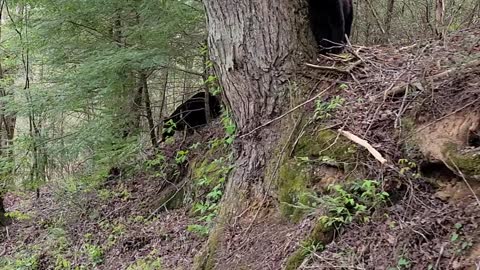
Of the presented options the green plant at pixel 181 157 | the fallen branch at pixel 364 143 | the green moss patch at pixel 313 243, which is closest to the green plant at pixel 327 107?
the fallen branch at pixel 364 143

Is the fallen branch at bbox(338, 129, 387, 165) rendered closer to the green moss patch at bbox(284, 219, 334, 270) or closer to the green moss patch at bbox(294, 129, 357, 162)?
the green moss patch at bbox(294, 129, 357, 162)

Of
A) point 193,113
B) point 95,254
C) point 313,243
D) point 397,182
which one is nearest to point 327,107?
point 397,182

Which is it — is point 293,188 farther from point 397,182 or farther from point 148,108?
point 148,108

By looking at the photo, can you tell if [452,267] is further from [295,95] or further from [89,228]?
[89,228]

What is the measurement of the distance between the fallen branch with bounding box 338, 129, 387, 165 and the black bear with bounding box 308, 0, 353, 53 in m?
1.13

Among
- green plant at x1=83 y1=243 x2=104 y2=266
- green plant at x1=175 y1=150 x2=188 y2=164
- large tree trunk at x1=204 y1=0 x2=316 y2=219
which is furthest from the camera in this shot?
green plant at x1=175 y1=150 x2=188 y2=164

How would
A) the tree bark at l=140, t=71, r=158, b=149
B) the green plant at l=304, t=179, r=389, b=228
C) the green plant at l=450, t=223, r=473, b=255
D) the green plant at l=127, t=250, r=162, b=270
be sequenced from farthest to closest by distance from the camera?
the tree bark at l=140, t=71, r=158, b=149, the green plant at l=127, t=250, r=162, b=270, the green plant at l=304, t=179, r=389, b=228, the green plant at l=450, t=223, r=473, b=255

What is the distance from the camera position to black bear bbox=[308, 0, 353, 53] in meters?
5.00

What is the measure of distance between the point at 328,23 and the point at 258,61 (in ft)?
3.06

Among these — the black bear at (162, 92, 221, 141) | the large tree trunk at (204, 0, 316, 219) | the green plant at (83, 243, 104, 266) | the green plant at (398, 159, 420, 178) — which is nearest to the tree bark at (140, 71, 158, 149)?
the black bear at (162, 92, 221, 141)

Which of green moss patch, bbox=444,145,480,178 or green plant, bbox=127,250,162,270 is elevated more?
green moss patch, bbox=444,145,480,178

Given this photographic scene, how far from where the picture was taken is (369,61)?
500 centimetres

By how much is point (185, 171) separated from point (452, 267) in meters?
4.92

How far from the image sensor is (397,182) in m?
3.57
